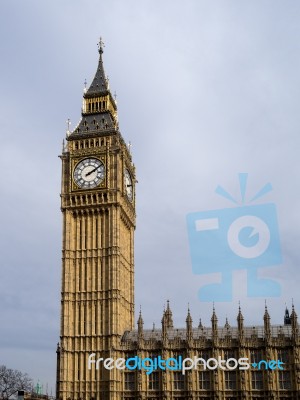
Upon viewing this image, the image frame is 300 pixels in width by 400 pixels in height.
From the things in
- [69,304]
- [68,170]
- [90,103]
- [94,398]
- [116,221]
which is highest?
[90,103]

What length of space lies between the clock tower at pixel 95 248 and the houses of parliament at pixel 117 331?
0.14 m

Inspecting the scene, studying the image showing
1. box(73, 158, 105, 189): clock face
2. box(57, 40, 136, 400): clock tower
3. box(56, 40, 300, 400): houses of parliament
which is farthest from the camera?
box(73, 158, 105, 189): clock face

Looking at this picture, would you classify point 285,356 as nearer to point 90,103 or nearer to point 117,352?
point 117,352

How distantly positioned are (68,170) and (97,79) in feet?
59.5

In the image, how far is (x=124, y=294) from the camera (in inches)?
3359

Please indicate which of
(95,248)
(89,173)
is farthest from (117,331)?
(89,173)

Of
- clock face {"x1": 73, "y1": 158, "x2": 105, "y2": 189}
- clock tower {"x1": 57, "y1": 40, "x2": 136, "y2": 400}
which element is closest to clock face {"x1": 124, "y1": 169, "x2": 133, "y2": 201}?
clock tower {"x1": 57, "y1": 40, "x2": 136, "y2": 400}

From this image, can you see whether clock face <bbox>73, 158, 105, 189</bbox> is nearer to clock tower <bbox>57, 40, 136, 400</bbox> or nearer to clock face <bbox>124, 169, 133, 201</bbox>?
clock tower <bbox>57, 40, 136, 400</bbox>

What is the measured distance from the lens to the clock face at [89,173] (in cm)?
8731

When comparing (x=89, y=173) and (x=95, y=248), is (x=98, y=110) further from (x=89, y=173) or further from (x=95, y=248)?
(x=95, y=248)

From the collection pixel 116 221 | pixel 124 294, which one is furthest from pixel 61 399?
pixel 116 221

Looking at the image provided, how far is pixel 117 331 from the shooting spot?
7894 cm

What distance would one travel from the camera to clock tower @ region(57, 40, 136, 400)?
7881 cm

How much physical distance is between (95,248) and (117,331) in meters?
12.7
